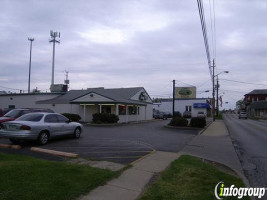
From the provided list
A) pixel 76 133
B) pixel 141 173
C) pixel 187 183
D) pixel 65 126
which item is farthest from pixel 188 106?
pixel 187 183

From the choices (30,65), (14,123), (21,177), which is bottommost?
(21,177)

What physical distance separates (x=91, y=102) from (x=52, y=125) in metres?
18.1

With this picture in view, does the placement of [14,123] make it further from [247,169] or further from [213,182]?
[247,169]

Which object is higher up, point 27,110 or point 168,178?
point 27,110

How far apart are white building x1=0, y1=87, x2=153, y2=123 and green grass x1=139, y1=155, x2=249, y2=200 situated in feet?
71.8

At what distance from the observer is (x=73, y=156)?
28.5 feet

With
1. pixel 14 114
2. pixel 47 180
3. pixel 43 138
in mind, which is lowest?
pixel 47 180

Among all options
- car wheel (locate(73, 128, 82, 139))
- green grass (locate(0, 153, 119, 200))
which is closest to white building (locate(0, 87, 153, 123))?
car wheel (locate(73, 128, 82, 139))

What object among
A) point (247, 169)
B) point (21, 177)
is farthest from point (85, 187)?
point (247, 169)

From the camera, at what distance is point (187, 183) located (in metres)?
6.19

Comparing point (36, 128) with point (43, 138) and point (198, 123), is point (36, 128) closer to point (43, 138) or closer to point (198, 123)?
point (43, 138)

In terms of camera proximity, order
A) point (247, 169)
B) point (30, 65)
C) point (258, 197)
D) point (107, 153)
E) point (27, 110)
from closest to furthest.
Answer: point (258, 197), point (247, 169), point (107, 153), point (27, 110), point (30, 65)

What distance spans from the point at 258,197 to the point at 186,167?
234 cm

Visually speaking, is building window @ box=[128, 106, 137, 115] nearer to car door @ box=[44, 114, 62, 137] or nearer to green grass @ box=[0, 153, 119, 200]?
car door @ box=[44, 114, 62, 137]
